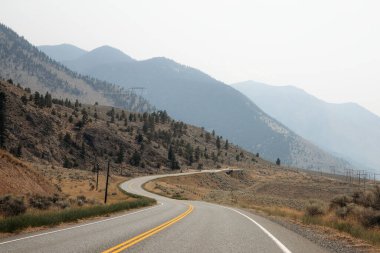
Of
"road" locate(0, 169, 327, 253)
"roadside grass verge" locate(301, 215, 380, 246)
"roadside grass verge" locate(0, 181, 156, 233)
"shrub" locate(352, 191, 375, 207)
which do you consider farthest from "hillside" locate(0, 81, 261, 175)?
"road" locate(0, 169, 327, 253)

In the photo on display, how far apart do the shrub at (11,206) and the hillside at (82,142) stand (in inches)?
3171

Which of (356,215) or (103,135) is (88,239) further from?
(103,135)

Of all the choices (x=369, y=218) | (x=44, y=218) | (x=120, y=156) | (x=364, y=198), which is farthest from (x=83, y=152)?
(x=369, y=218)

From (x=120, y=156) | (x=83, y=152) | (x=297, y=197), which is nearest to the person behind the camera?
(x=297, y=197)

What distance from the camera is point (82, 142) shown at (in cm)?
12988

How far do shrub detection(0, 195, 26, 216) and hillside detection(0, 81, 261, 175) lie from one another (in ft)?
264

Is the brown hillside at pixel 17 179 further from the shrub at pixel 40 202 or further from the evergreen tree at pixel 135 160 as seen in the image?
the evergreen tree at pixel 135 160

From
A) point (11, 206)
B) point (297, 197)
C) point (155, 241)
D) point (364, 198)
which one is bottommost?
point (297, 197)

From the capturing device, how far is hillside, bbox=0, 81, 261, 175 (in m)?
111

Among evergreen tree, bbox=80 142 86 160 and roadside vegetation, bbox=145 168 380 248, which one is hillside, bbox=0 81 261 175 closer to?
evergreen tree, bbox=80 142 86 160

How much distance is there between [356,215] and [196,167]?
130334 mm

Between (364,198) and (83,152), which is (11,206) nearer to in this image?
(364,198)

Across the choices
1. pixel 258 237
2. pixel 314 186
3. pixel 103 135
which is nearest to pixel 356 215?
pixel 258 237

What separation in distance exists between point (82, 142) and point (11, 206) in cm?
11127
